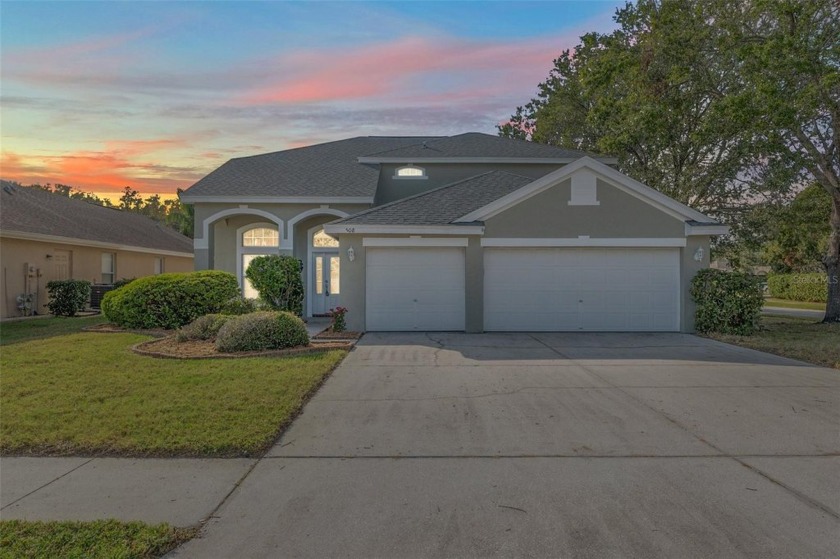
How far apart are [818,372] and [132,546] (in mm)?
10221

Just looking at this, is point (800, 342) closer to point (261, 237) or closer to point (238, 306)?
point (238, 306)

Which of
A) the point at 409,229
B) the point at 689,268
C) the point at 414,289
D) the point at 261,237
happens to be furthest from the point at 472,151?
the point at 689,268

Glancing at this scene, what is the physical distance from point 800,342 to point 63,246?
914 inches

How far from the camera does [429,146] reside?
63.6ft

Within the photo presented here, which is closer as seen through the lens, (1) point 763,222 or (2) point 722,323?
(2) point 722,323

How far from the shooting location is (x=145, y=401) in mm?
6520

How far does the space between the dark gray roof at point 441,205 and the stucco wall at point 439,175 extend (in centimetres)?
219

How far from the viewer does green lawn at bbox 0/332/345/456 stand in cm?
511

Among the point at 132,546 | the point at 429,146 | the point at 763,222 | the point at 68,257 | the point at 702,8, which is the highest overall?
the point at 702,8

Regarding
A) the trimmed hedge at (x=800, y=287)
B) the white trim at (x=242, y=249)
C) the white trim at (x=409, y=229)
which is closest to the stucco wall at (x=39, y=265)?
the white trim at (x=242, y=249)

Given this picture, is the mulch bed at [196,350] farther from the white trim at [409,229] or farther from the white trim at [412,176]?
the white trim at [412,176]

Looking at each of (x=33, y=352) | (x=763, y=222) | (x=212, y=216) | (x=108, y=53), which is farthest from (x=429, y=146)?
(x=33, y=352)

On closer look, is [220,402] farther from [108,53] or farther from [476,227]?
[108,53]

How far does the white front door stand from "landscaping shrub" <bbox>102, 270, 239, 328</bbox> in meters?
4.40
